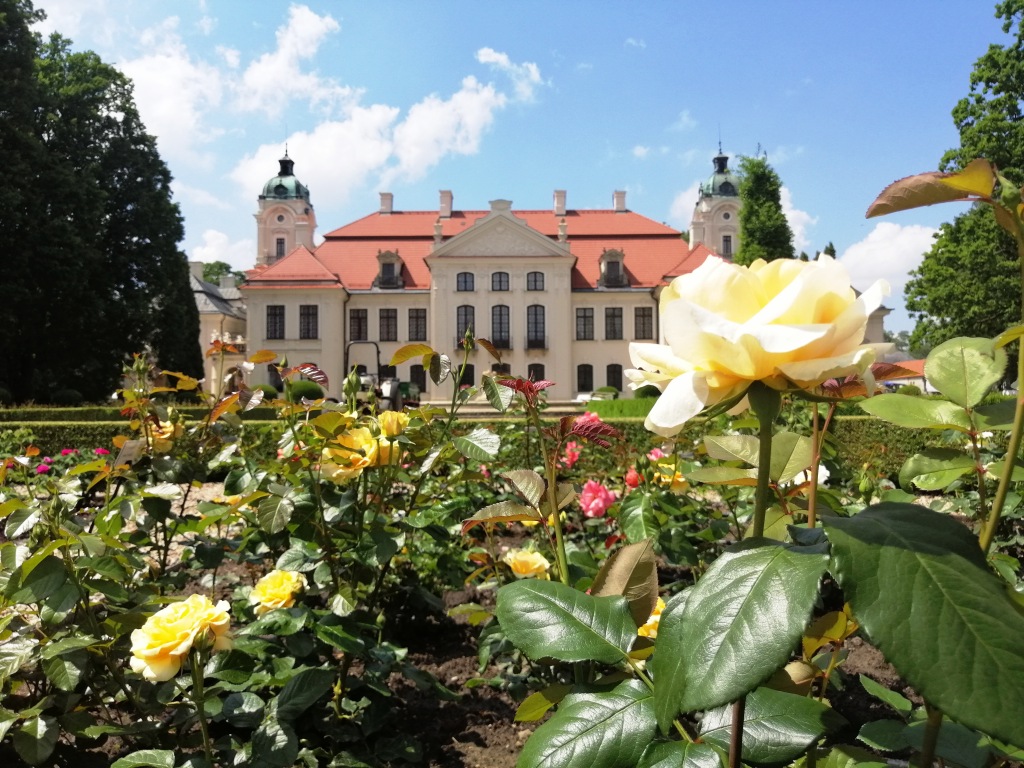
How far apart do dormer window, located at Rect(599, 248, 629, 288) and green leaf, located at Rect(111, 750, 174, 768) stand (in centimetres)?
2752

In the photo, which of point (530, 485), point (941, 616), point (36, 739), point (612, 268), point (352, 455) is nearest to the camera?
point (941, 616)

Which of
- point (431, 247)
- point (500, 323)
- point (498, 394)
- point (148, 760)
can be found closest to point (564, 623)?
point (498, 394)

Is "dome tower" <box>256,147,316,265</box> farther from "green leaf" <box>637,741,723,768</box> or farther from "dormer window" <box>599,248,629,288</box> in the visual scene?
"green leaf" <box>637,741,723,768</box>

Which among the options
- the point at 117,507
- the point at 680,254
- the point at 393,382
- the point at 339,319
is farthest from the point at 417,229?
the point at 117,507

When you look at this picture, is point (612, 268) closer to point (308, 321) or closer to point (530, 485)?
point (308, 321)

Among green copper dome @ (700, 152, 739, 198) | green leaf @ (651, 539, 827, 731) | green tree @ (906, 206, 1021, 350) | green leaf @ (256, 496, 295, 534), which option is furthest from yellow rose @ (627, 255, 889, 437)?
green copper dome @ (700, 152, 739, 198)

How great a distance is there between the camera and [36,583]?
4.05ft

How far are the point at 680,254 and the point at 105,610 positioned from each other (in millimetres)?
29108

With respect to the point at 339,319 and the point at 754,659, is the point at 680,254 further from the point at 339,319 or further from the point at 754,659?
the point at 754,659

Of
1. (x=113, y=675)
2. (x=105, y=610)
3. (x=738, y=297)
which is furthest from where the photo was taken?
(x=105, y=610)

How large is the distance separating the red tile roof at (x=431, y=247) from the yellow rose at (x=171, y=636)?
27.1m

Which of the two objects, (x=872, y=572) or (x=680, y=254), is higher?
(x=680, y=254)

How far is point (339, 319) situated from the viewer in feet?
90.6

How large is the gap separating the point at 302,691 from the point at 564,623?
871 mm
